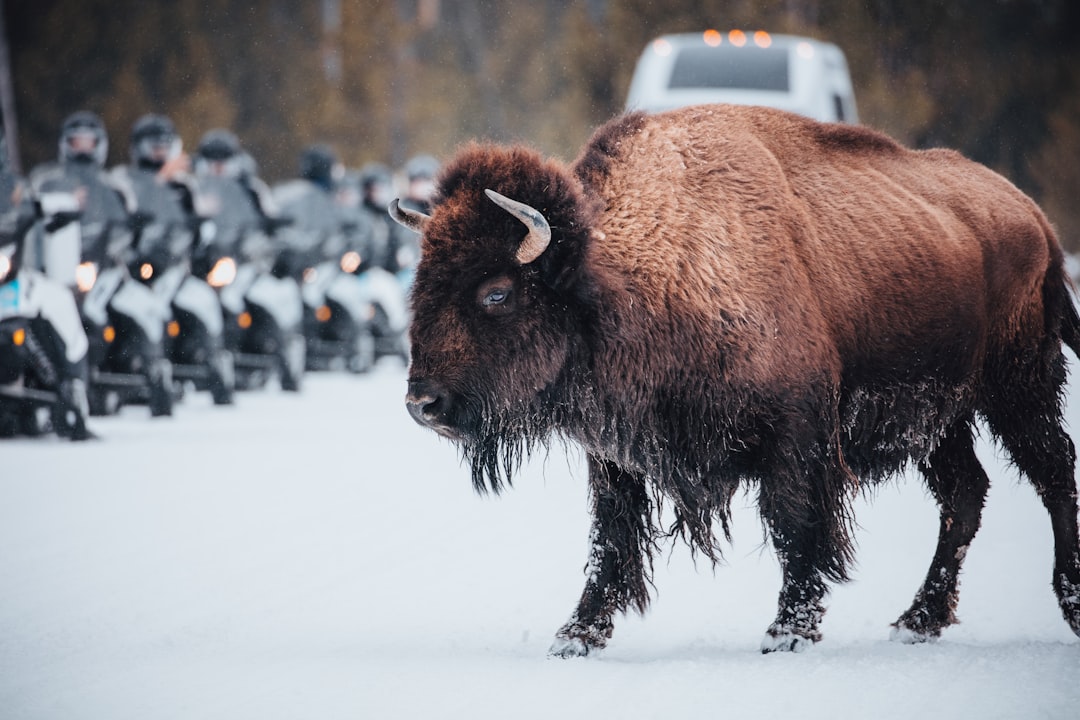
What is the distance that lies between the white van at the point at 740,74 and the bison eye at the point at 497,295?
946 centimetres

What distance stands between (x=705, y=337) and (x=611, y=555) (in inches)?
35.7

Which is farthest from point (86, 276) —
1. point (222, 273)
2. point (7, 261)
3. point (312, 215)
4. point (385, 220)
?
point (385, 220)

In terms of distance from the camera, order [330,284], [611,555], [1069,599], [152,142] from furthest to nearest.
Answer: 1. [330,284]
2. [152,142]
3. [1069,599]
4. [611,555]

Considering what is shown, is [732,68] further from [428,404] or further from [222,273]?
[428,404]

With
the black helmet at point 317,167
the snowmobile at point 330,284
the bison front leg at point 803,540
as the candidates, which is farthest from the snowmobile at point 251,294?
the bison front leg at point 803,540

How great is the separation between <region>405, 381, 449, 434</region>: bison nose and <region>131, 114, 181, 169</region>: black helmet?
8.41m

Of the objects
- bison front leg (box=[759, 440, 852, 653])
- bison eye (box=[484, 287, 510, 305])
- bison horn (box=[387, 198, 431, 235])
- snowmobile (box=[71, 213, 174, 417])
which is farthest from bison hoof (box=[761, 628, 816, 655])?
snowmobile (box=[71, 213, 174, 417])

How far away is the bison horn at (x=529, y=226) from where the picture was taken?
4816 mm

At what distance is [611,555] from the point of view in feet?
17.4

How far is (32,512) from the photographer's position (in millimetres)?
7609

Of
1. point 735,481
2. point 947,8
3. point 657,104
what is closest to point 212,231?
point 657,104

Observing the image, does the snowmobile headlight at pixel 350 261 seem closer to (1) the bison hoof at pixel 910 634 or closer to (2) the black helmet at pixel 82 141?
(2) the black helmet at pixel 82 141

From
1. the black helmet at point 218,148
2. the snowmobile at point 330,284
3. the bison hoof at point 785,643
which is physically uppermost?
the bison hoof at point 785,643

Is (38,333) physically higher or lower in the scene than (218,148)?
lower
